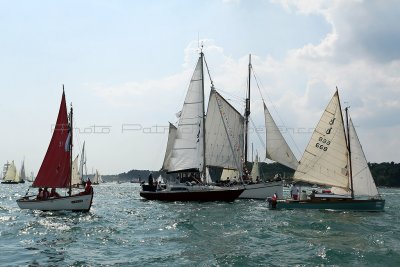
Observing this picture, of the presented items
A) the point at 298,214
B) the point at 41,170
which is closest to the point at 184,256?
the point at 298,214

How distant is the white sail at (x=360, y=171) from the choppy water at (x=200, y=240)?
4.35 meters

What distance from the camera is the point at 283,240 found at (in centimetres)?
2620

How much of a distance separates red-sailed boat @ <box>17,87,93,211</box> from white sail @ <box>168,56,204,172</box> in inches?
758

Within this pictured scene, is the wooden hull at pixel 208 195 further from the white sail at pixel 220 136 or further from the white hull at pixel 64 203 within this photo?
the white hull at pixel 64 203

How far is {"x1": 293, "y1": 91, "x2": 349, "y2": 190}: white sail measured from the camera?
43.9m

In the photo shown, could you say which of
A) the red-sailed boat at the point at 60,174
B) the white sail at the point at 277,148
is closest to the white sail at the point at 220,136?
the white sail at the point at 277,148

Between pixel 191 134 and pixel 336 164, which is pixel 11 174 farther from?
pixel 336 164

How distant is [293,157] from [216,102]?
13.3m

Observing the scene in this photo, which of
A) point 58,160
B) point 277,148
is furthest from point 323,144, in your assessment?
point 58,160

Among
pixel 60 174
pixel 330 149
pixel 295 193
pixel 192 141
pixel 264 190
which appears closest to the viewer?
pixel 60 174

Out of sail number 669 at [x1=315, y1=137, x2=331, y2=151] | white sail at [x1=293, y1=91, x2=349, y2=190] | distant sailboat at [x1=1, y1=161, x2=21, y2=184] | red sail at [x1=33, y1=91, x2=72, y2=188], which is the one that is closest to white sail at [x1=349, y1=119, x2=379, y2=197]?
white sail at [x1=293, y1=91, x2=349, y2=190]

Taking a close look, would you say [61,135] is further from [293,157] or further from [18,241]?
[293,157]

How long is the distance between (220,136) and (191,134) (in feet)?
17.0

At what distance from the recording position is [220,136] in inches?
2501
